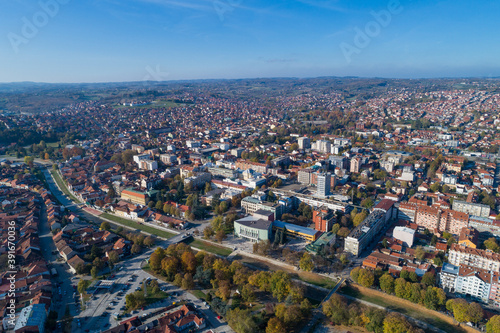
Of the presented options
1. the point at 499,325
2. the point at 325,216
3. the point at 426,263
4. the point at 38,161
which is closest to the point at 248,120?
the point at 38,161

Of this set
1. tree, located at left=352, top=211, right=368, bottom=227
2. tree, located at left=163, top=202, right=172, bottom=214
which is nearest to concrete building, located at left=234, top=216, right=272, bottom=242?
tree, located at left=352, top=211, right=368, bottom=227

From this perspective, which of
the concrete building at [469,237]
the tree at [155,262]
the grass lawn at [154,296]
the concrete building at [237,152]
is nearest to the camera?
the grass lawn at [154,296]

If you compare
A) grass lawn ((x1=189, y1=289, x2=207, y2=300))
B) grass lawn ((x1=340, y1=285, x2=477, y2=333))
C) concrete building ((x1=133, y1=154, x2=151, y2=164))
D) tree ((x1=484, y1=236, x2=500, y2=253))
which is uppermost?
concrete building ((x1=133, y1=154, x2=151, y2=164))

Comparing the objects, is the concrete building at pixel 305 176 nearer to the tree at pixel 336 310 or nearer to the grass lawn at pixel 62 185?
the tree at pixel 336 310

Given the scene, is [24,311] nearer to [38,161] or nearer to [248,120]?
[38,161]

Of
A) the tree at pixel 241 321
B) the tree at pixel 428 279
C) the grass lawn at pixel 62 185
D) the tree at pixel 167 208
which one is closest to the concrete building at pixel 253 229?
the tree at pixel 167 208

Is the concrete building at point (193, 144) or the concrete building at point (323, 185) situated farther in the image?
the concrete building at point (193, 144)

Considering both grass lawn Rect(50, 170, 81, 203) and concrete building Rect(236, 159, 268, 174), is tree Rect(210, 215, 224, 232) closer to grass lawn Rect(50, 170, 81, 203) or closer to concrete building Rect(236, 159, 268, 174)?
concrete building Rect(236, 159, 268, 174)
